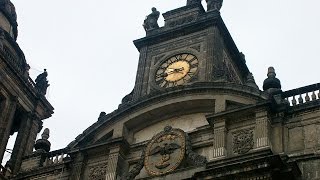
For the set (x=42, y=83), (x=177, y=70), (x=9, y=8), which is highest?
(x=9, y=8)

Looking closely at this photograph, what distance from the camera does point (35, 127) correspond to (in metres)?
23.7

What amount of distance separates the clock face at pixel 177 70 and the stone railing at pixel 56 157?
3280 mm

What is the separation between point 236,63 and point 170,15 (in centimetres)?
250

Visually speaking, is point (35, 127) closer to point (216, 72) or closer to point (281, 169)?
point (216, 72)

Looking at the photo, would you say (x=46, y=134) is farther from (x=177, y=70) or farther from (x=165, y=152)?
(x=165, y=152)

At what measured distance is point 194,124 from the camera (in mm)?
18094

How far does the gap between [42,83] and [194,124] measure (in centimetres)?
849

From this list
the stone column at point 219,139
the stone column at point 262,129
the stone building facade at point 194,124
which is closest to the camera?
the stone building facade at point 194,124

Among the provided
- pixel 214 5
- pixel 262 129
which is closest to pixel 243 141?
pixel 262 129

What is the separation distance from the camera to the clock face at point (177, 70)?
19.8 metres

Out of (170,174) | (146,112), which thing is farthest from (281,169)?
(146,112)

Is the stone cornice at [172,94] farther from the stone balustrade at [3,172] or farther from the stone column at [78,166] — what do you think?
the stone balustrade at [3,172]

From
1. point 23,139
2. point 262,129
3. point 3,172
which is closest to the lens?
point 262,129

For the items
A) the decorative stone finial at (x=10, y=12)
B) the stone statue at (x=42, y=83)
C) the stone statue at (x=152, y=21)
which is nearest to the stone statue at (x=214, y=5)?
the stone statue at (x=152, y=21)
